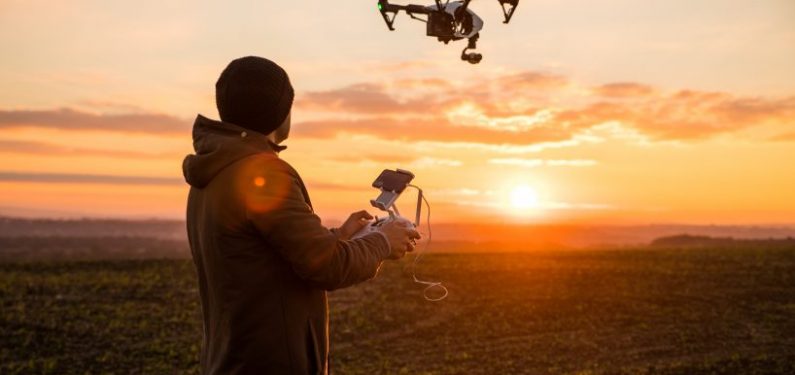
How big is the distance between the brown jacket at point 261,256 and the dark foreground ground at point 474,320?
892cm

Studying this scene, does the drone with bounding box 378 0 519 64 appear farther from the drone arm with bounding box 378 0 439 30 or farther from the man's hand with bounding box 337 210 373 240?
the man's hand with bounding box 337 210 373 240

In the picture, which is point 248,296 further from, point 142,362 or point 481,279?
point 481,279

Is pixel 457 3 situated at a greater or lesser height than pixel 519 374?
greater

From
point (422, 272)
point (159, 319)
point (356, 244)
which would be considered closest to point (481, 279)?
point (422, 272)

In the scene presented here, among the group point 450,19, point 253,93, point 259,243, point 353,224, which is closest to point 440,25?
point 450,19

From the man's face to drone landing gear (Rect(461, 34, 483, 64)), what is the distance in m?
5.13

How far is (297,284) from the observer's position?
2.63 m

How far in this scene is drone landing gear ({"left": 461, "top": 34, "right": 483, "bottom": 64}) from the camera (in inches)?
305

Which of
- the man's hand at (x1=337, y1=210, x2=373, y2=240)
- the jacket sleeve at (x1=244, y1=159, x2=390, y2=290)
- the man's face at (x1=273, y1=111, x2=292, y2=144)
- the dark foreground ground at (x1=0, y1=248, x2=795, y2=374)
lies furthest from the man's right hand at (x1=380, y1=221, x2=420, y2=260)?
the dark foreground ground at (x1=0, y1=248, x2=795, y2=374)

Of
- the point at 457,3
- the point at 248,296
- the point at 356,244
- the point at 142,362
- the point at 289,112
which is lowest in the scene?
→ the point at 142,362

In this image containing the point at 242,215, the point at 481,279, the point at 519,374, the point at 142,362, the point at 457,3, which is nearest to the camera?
the point at 242,215

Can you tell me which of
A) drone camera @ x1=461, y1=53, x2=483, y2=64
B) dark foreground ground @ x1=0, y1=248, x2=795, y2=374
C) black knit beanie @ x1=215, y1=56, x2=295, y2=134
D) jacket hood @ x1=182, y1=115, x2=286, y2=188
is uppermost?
drone camera @ x1=461, y1=53, x2=483, y2=64

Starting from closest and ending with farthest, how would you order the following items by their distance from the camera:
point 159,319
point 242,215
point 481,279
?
point 242,215 < point 159,319 < point 481,279

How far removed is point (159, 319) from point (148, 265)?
27.5 feet
